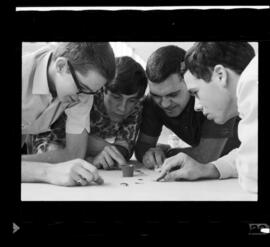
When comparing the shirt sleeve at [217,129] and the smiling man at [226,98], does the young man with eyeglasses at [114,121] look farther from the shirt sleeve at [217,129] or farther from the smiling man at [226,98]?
the shirt sleeve at [217,129]

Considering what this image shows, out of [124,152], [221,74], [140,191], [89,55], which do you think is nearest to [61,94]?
[89,55]

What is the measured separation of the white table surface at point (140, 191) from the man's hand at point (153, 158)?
0.07 m

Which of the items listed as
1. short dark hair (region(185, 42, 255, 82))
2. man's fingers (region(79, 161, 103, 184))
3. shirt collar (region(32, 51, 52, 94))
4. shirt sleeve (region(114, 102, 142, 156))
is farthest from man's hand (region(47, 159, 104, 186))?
short dark hair (region(185, 42, 255, 82))

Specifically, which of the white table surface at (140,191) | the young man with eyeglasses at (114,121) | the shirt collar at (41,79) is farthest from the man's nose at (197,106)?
the shirt collar at (41,79)

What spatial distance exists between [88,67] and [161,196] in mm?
903

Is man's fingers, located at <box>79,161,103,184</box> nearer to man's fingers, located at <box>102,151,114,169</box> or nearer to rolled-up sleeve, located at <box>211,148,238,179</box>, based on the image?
man's fingers, located at <box>102,151,114,169</box>

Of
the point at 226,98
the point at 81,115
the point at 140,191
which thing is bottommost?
the point at 140,191

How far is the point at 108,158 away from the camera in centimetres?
321

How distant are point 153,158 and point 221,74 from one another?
0.66m

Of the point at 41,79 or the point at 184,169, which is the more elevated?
the point at 41,79
